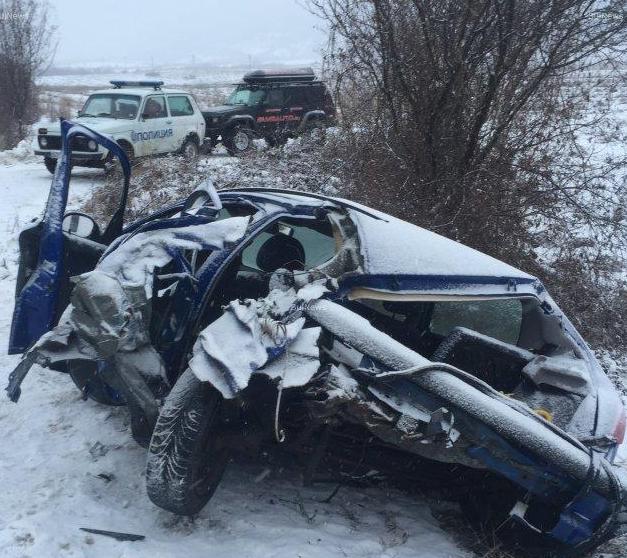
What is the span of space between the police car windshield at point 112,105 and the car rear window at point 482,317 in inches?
379

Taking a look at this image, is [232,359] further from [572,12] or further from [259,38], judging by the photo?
[259,38]

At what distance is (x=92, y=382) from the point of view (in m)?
3.04

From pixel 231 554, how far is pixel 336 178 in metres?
6.23

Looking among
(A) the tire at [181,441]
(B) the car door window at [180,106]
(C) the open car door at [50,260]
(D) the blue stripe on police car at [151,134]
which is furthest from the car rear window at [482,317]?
(B) the car door window at [180,106]

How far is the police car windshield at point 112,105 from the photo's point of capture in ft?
37.2

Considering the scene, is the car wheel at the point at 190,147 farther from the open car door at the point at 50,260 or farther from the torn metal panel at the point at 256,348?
the torn metal panel at the point at 256,348

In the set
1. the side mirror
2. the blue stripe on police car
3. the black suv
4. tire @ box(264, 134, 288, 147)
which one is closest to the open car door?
the side mirror

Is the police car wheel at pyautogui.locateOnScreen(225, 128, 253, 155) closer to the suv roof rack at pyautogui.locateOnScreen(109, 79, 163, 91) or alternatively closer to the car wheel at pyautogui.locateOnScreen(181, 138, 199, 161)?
the car wheel at pyautogui.locateOnScreen(181, 138, 199, 161)

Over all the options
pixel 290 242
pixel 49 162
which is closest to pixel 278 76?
pixel 49 162

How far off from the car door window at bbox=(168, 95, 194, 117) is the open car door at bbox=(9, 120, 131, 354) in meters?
9.00

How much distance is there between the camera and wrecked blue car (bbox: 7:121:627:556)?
2350mm

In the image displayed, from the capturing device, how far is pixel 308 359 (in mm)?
2367

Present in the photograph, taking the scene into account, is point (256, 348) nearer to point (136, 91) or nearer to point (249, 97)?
point (136, 91)

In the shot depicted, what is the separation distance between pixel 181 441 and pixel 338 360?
826 mm
